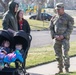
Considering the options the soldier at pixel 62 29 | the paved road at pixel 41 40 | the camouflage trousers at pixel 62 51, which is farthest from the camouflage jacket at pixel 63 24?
the paved road at pixel 41 40

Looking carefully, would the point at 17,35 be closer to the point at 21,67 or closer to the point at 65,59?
the point at 21,67

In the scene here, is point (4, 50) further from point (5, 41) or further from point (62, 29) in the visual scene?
point (62, 29)

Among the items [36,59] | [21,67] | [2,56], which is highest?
[2,56]

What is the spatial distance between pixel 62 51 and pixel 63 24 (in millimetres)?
799

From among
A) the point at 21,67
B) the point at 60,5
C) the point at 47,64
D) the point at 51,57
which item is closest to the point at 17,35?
the point at 21,67

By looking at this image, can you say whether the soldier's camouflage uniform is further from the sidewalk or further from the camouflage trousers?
the sidewalk

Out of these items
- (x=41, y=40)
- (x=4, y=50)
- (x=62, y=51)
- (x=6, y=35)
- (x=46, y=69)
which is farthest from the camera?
(x=41, y=40)

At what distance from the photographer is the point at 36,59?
43.2 ft

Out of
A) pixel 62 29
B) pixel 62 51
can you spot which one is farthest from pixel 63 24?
pixel 62 51

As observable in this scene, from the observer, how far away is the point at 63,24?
32.6ft

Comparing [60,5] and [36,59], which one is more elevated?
[60,5]

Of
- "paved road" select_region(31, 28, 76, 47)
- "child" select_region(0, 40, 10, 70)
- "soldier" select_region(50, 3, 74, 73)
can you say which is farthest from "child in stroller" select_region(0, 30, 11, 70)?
"paved road" select_region(31, 28, 76, 47)

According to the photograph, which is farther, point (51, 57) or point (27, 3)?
point (27, 3)

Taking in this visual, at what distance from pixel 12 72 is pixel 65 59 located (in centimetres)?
339
